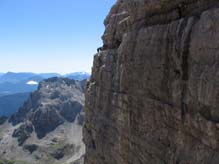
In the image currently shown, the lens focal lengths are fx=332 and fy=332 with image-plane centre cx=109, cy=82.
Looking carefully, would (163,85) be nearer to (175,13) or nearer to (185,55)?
(185,55)

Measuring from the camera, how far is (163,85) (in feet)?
88.3

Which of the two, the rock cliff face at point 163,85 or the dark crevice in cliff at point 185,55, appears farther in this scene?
the dark crevice in cliff at point 185,55

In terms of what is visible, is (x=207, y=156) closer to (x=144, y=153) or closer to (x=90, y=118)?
(x=144, y=153)

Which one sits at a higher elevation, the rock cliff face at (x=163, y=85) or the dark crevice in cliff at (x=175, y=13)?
the dark crevice in cliff at (x=175, y=13)

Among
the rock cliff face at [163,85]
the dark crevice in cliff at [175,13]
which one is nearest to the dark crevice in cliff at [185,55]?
the rock cliff face at [163,85]

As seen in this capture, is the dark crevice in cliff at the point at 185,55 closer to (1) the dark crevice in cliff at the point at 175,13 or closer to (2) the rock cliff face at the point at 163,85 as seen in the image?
(2) the rock cliff face at the point at 163,85

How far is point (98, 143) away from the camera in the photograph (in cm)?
4391

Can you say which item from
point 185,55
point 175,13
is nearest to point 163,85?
point 185,55

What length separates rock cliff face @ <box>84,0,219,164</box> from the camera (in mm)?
21906

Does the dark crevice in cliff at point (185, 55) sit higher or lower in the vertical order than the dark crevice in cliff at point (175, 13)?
lower

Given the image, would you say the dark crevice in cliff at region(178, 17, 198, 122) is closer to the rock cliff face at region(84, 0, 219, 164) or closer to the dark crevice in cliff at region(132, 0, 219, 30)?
the rock cliff face at region(84, 0, 219, 164)

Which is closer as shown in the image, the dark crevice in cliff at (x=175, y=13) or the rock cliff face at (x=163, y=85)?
the rock cliff face at (x=163, y=85)

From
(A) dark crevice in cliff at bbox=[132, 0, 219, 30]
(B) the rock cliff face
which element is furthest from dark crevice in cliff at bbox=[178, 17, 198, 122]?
(A) dark crevice in cliff at bbox=[132, 0, 219, 30]

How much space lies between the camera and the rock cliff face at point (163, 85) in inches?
862
